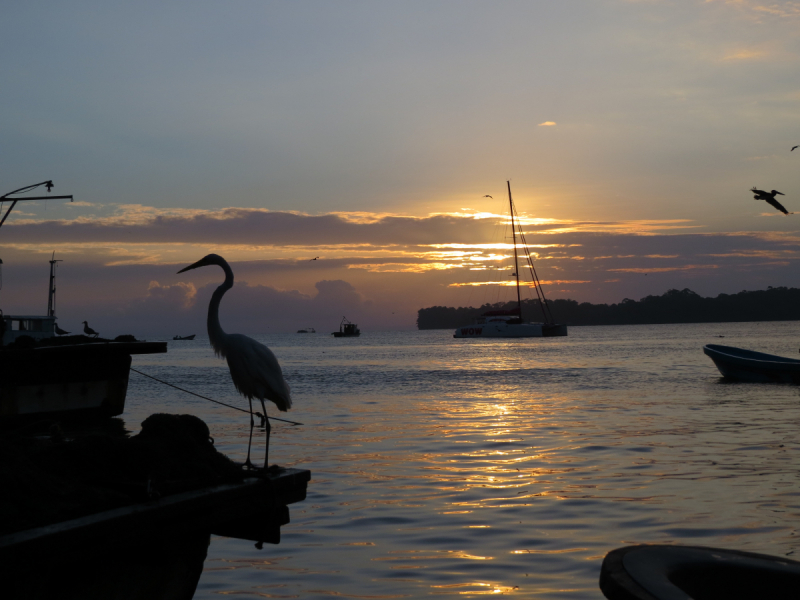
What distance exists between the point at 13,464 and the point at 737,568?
447 centimetres

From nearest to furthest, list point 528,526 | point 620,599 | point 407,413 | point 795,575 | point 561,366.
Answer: point 620,599 → point 795,575 → point 528,526 → point 407,413 → point 561,366

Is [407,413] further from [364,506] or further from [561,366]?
[561,366]

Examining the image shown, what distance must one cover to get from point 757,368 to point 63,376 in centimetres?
2534

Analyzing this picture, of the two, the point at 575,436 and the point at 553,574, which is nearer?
the point at 553,574

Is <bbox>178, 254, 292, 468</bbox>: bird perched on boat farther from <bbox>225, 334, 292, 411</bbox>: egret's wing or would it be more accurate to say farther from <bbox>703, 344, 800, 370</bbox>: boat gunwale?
<bbox>703, 344, 800, 370</bbox>: boat gunwale

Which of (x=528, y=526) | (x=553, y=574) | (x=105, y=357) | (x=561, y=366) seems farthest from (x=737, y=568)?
(x=561, y=366)

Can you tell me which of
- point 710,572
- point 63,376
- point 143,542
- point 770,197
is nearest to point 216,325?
point 143,542

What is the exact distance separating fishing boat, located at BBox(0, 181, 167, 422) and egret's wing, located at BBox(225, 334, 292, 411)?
24.6 ft

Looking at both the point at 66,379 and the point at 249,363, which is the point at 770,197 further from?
the point at 66,379

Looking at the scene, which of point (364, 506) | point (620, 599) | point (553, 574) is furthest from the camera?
point (364, 506)

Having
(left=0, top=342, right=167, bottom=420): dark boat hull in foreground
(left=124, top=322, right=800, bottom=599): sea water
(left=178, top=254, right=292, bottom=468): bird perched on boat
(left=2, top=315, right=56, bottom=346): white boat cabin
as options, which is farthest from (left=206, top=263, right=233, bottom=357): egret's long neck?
(left=2, top=315, right=56, bottom=346): white boat cabin

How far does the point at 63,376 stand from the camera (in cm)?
1530

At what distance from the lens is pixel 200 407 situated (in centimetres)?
2316

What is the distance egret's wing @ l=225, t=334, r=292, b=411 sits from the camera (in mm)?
8781
